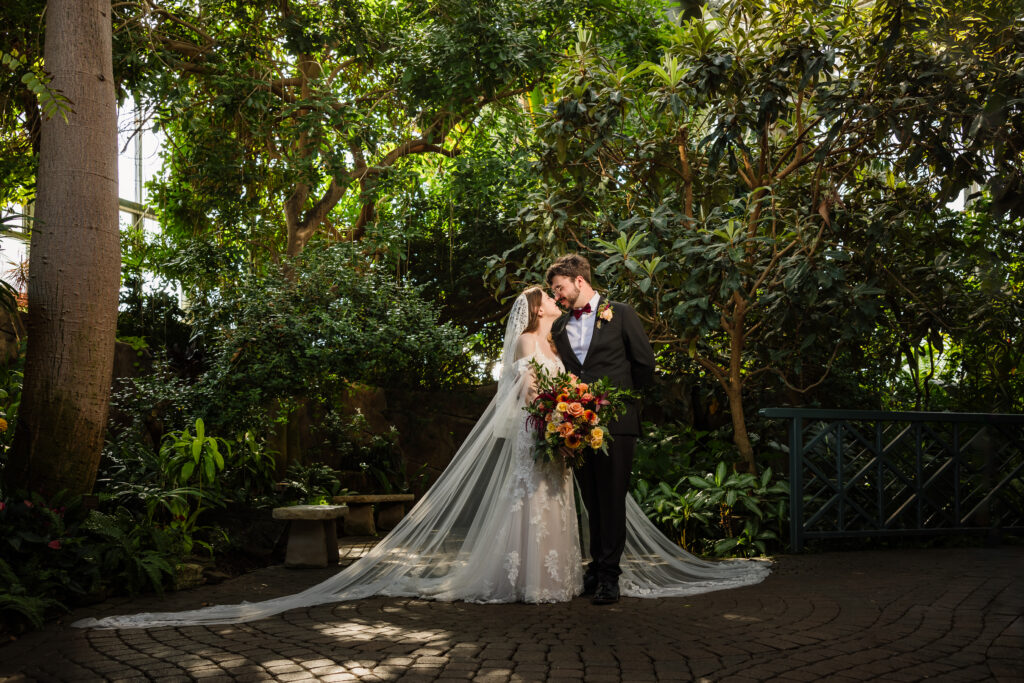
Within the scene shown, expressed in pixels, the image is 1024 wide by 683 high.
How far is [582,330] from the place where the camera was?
490 centimetres

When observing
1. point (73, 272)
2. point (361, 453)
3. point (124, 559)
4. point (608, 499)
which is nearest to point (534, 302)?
point (608, 499)

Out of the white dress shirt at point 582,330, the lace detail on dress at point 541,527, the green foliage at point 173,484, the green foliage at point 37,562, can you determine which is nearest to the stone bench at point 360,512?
the green foliage at point 173,484

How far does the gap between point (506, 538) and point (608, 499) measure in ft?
2.08

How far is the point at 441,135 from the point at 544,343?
6.42 metres

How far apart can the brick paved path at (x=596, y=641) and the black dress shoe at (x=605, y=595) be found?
83mm

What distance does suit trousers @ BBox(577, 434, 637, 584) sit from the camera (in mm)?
4598

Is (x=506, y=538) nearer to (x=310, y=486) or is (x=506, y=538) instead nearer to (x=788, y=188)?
(x=310, y=486)

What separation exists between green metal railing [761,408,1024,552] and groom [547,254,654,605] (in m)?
1.91

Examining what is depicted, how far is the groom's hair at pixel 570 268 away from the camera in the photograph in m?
4.80

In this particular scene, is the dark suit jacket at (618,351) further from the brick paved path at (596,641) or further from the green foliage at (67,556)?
the green foliage at (67,556)

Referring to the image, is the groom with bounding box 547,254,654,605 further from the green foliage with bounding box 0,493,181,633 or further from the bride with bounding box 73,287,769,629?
the green foliage with bounding box 0,493,181,633

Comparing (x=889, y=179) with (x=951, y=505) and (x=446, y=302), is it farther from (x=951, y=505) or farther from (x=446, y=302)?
(x=446, y=302)

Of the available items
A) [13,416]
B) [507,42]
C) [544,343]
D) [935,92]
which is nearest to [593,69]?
[507,42]

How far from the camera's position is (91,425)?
210 inches
